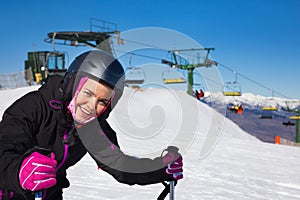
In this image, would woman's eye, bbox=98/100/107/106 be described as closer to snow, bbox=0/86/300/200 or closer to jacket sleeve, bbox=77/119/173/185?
snow, bbox=0/86/300/200

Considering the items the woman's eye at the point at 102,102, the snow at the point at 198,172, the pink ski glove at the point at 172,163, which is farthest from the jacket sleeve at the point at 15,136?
the pink ski glove at the point at 172,163

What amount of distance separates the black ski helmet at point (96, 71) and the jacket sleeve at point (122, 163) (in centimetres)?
53

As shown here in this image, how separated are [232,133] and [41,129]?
70.7 feet

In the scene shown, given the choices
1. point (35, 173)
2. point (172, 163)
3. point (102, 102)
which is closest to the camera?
point (35, 173)

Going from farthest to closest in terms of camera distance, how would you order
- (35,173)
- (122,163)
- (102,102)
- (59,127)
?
1. (122,163)
2. (59,127)
3. (102,102)
4. (35,173)

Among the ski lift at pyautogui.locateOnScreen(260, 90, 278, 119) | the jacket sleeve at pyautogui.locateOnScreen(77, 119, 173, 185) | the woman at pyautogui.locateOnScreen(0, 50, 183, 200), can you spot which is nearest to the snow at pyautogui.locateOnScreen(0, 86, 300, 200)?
the jacket sleeve at pyautogui.locateOnScreen(77, 119, 173, 185)

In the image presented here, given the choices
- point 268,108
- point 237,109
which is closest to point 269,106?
point 268,108

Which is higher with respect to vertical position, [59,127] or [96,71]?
[96,71]

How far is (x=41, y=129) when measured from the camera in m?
2.20

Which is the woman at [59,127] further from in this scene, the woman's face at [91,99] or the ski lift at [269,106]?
the ski lift at [269,106]

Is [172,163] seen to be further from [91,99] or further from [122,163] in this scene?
[91,99]

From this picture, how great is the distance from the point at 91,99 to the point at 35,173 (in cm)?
55

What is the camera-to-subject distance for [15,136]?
1.92 m

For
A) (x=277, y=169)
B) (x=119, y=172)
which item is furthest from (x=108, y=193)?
(x=277, y=169)
